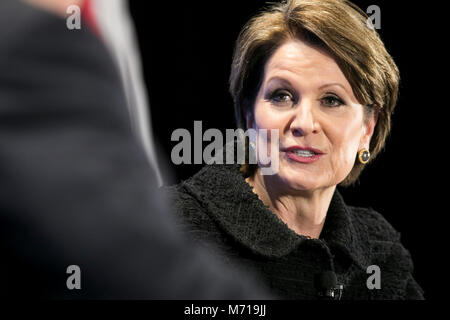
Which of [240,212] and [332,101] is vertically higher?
[332,101]

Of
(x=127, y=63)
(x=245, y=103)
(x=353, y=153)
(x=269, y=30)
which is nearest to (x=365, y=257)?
(x=353, y=153)

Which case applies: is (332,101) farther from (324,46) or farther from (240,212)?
(240,212)

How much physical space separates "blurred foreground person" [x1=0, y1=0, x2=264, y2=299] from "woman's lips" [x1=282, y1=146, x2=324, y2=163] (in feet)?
3.65

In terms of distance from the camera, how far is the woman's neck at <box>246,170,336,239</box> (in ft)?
5.10

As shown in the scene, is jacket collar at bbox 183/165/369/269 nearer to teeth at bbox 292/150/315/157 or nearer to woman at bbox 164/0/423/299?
woman at bbox 164/0/423/299

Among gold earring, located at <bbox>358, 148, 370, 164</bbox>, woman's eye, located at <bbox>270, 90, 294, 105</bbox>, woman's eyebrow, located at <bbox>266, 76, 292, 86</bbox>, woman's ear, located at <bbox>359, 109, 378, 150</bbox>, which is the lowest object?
gold earring, located at <bbox>358, 148, 370, 164</bbox>

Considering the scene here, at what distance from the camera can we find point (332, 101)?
1488mm

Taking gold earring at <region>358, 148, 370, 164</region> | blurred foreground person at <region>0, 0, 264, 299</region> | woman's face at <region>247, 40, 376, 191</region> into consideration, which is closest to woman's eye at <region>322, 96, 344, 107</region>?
woman's face at <region>247, 40, 376, 191</region>

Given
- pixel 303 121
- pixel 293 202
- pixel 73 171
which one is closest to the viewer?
pixel 73 171

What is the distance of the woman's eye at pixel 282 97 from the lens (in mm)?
1484

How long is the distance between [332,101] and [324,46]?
0.48ft

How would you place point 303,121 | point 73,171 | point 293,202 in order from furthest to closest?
point 293,202 < point 303,121 < point 73,171

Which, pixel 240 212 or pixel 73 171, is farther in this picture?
pixel 240 212

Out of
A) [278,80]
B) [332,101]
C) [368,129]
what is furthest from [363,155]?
[278,80]
